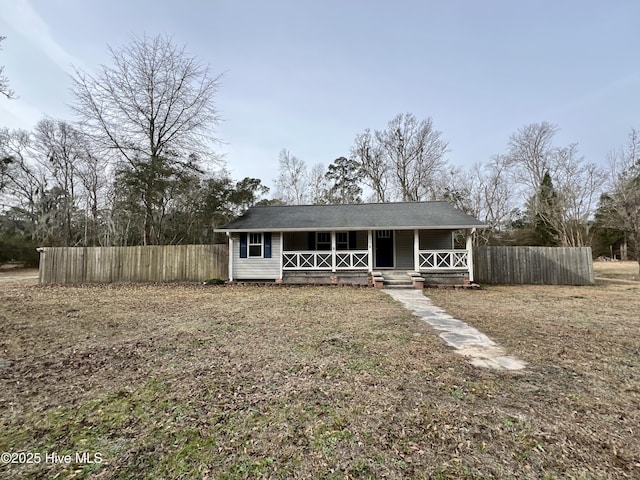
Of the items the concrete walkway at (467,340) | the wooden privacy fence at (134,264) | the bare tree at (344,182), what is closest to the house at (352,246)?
the wooden privacy fence at (134,264)

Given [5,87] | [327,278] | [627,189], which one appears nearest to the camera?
[5,87]

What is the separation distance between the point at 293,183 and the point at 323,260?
16473 millimetres

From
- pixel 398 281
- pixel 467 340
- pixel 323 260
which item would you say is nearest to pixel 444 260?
pixel 398 281

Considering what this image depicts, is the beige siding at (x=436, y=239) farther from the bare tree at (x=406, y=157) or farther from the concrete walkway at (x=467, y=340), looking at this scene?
the bare tree at (x=406, y=157)

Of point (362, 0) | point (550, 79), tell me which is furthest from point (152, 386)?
point (550, 79)

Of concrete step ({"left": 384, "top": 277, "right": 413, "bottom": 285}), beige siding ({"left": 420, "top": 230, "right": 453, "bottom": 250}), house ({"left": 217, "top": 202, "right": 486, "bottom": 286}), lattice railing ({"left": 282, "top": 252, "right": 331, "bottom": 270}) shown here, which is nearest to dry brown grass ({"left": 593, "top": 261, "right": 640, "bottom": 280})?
beige siding ({"left": 420, "top": 230, "right": 453, "bottom": 250})


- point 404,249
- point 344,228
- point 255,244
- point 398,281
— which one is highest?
point 344,228

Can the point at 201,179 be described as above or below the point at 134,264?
above

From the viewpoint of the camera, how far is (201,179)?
20.0 metres

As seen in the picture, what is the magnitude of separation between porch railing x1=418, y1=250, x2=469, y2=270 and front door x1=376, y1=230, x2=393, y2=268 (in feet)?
5.13

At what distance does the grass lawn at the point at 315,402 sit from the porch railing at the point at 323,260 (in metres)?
7.10

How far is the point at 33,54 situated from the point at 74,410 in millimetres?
13493

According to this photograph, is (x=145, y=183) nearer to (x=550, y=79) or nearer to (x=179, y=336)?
(x=179, y=336)

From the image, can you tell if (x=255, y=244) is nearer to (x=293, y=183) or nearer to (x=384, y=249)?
(x=384, y=249)
